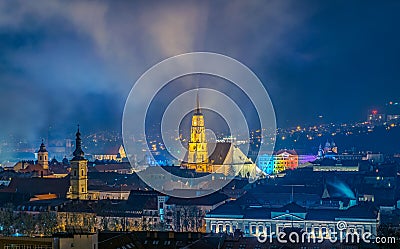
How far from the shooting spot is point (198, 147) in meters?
69.6

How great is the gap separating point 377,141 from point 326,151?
9.69 meters

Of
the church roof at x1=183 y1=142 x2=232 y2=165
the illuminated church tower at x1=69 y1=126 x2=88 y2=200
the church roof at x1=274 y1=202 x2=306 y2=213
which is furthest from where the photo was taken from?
the church roof at x1=183 y1=142 x2=232 y2=165

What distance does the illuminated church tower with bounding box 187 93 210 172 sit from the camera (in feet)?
224

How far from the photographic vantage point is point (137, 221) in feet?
134

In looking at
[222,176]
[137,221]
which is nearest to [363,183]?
[222,176]

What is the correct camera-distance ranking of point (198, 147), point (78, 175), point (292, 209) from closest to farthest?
point (292, 209) → point (78, 175) → point (198, 147)

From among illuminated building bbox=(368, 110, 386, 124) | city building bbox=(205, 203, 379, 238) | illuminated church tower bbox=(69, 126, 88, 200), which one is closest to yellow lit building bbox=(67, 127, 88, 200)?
Result: illuminated church tower bbox=(69, 126, 88, 200)

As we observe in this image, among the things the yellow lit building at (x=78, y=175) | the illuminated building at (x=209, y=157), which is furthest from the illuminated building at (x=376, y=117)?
the yellow lit building at (x=78, y=175)

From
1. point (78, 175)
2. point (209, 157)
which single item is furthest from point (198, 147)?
point (78, 175)

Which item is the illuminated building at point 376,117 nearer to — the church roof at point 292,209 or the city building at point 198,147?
the city building at point 198,147

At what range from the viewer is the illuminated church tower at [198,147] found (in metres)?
68.3

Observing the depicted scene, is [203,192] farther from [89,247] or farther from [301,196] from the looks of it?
[89,247]

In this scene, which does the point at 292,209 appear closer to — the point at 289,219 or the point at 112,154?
the point at 289,219

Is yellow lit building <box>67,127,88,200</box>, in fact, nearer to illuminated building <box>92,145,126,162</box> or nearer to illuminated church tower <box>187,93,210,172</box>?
illuminated church tower <box>187,93,210,172</box>
